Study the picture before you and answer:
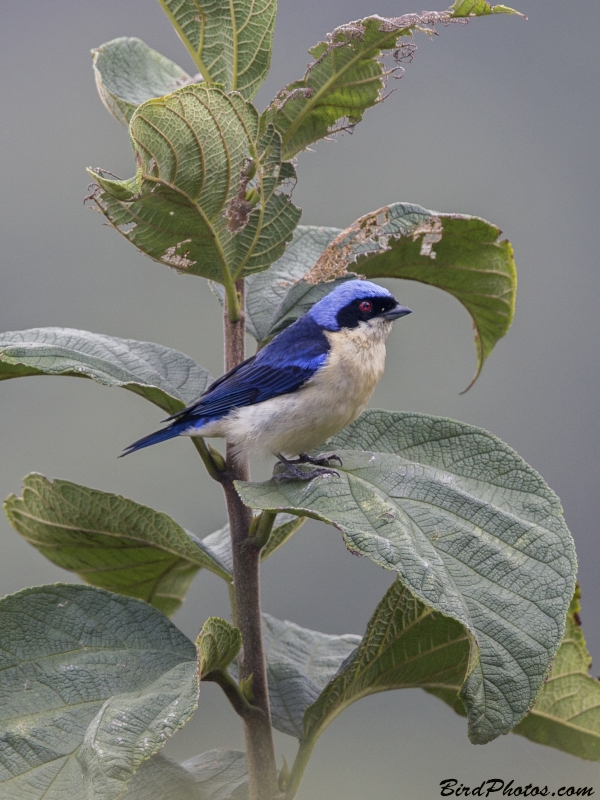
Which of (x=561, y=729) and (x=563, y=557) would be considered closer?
(x=563, y=557)

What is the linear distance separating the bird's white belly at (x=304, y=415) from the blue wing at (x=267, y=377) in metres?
0.03

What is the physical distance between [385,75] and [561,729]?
5.32 feet

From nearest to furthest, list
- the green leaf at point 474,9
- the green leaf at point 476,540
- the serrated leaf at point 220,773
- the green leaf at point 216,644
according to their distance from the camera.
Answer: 1. the green leaf at point 476,540
2. the green leaf at point 216,644
3. the green leaf at point 474,9
4. the serrated leaf at point 220,773

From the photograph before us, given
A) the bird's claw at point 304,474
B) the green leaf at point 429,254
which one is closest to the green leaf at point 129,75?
the green leaf at point 429,254

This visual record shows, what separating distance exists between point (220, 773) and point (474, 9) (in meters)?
1.80

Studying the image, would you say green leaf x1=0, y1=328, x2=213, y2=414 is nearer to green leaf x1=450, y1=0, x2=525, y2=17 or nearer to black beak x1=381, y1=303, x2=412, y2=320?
black beak x1=381, y1=303, x2=412, y2=320

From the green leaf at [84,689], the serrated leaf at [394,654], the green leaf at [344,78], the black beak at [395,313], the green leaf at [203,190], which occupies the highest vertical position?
the green leaf at [344,78]

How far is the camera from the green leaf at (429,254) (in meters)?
2.29

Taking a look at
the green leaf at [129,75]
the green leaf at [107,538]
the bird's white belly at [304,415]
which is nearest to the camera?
the green leaf at [107,538]

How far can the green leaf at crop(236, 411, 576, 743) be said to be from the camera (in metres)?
1.63

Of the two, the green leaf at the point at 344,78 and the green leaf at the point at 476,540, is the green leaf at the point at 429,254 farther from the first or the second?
the green leaf at the point at 476,540

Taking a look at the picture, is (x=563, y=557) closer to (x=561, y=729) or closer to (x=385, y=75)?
(x=561, y=729)

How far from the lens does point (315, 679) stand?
7.82ft

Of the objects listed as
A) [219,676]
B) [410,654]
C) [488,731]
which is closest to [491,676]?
[488,731]
